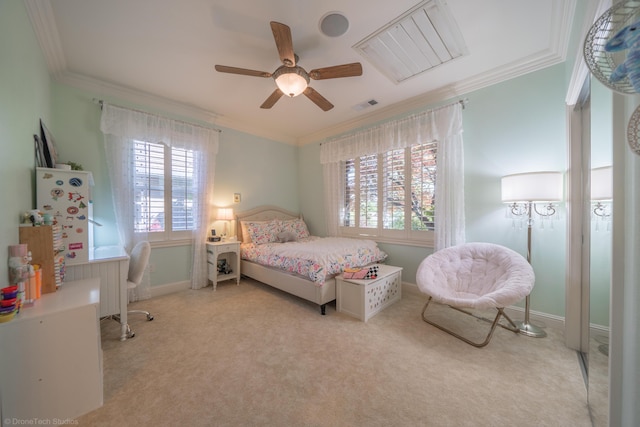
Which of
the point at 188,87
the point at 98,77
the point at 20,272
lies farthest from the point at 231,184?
the point at 20,272

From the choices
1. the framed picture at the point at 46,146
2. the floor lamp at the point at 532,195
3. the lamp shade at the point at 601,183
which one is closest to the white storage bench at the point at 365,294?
the floor lamp at the point at 532,195

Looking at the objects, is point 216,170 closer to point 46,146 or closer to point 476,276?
point 46,146

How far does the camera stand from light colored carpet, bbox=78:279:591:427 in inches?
51.1

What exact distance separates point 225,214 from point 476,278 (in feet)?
11.6

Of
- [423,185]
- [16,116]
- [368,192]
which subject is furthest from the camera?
[368,192]

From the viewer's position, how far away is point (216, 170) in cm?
375

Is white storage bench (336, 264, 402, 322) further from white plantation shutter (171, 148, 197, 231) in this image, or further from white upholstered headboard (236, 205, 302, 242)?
white plantation shutter (171, 148, 197, 231)

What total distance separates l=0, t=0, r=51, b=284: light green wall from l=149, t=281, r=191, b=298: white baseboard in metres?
1.69

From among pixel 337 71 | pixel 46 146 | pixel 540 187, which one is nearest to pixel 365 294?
pixel 540 187

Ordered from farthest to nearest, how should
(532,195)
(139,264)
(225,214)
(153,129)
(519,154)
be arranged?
(225,214) → (153,129) → (519,154) → (139,264) → (532,195)

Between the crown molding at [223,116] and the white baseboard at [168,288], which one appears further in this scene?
the white baseboard at [168,288]

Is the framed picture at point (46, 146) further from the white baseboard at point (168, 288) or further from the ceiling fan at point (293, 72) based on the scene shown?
the white baseboard at point (168, 288)

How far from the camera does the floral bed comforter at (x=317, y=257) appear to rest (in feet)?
8.42

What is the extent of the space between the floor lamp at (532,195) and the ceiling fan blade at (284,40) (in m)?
2.30
